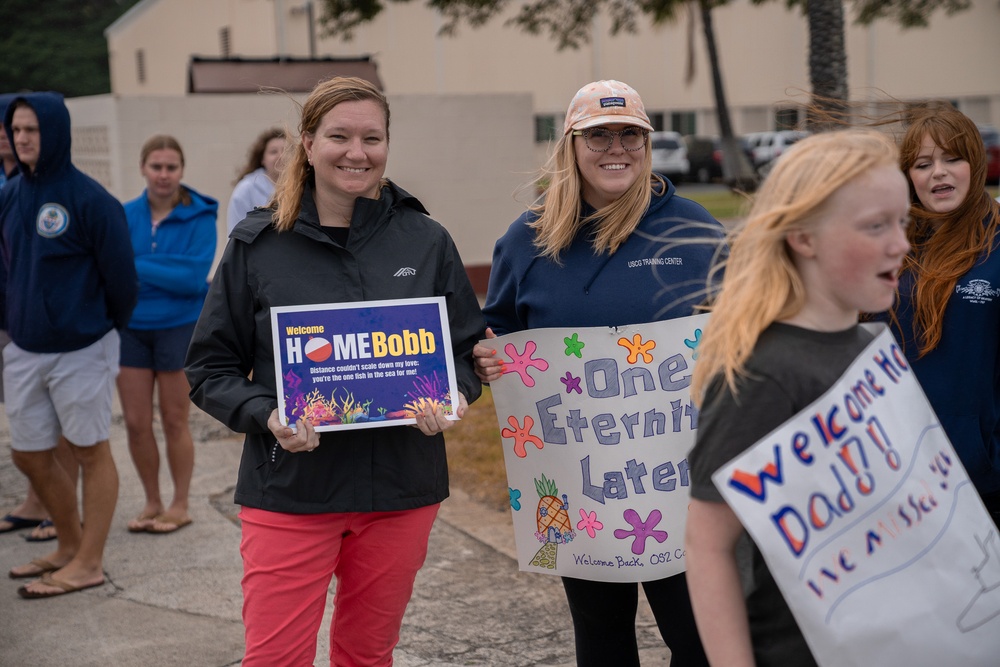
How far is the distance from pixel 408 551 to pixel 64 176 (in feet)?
9.24

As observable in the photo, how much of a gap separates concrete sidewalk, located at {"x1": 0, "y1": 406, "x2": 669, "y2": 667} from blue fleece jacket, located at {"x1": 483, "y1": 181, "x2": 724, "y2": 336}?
5.15 ft

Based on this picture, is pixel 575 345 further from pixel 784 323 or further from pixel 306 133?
pixel 784 323

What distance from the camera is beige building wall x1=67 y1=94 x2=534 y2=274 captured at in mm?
10602

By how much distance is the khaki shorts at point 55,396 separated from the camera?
4.90 meters

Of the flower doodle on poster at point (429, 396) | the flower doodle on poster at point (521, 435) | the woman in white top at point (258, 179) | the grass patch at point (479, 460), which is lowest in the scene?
the grass patch at point (479, 460)

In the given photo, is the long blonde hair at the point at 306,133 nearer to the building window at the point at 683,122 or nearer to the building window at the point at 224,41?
the building window at the point at 224,41

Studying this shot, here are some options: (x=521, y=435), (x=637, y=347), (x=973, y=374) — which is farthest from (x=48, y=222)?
(x=973, y=374)

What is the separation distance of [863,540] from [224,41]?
111 feet

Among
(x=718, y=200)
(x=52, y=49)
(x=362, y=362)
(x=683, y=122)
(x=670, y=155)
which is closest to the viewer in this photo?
(x=362, y=362)

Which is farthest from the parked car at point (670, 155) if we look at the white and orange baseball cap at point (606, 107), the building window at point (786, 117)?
the white and orange baseball cap at point (606, 107)

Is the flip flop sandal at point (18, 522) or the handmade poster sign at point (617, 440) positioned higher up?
the handmade poster sign at point (617, 440)

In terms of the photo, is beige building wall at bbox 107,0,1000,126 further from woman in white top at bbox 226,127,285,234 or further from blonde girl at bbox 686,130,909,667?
blonde girl at bbox 686,130,909,667

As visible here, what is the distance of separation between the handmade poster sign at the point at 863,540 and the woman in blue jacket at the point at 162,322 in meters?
4.51

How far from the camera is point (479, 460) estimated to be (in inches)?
276
